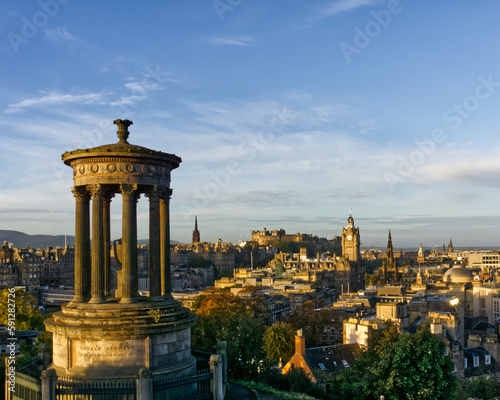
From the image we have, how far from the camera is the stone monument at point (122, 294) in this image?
19234 mm

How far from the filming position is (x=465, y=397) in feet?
134

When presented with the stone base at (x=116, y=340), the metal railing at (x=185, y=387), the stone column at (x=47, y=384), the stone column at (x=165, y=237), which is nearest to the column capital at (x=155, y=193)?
the stone column at (x=165, y=237)

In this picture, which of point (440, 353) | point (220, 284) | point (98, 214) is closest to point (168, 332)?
point (98, 214)

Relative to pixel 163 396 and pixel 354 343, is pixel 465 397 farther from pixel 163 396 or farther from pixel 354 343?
pixel 163 396

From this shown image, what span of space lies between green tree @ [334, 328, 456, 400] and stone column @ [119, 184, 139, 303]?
1491 cm

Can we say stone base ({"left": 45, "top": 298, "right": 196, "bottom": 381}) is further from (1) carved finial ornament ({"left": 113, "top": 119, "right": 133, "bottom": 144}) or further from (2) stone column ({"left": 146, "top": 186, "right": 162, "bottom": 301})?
(1) carved finial ornament ({"left": 113, "top": 119, "right": 133, "bottom": 144})

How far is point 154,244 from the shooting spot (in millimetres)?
21219

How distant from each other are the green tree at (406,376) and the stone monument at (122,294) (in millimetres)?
13141

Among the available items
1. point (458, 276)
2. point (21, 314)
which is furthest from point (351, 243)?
point (21, 314)

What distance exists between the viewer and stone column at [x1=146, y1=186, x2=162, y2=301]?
21.0m

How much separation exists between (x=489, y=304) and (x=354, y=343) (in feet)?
165

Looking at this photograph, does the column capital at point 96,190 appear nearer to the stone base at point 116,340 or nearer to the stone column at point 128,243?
the stone column at point 128,243

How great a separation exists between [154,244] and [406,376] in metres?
18.0

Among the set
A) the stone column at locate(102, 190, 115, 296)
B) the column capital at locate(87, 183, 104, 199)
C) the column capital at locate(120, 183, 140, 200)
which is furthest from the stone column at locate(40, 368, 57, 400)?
the column capital at locate(120, 183, 140, 200)
